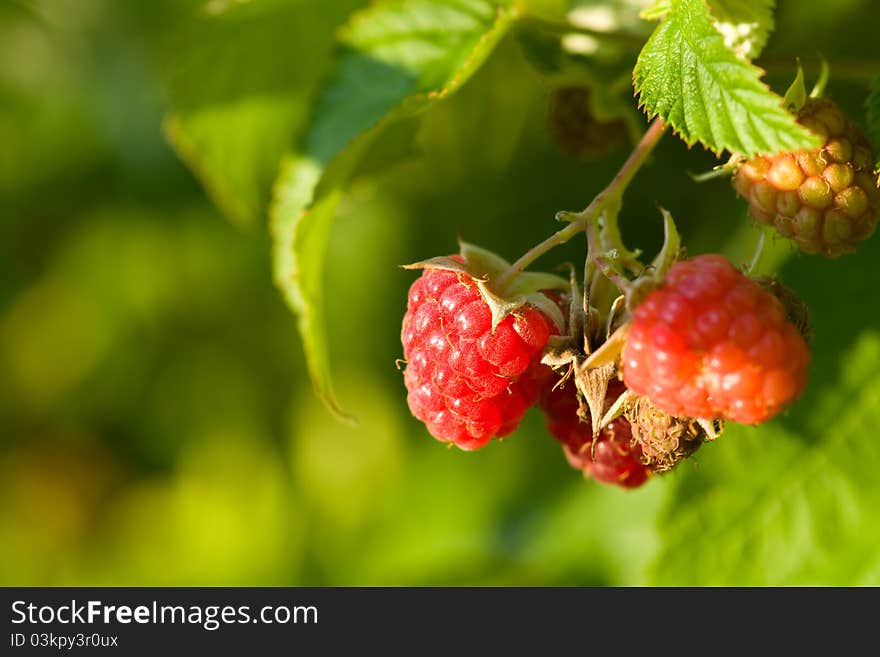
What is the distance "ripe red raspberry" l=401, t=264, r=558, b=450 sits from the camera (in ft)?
4.51

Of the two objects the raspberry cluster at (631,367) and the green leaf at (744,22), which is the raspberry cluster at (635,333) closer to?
the raspberry cluster at (631,367)

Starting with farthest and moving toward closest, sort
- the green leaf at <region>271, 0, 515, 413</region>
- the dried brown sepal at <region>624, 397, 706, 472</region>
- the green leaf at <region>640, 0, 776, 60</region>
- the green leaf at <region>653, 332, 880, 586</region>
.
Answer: the green leaf at <region>653, 332, 880, 586</region> < the green leaf at <region>271, 0, 515, 413</region> < the green leaf at <region>640, 0, 776, 60</region> < the dried brown sepal at <region>624, 397, 706, 472</region>

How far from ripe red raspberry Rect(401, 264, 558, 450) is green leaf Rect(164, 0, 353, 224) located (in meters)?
0.78

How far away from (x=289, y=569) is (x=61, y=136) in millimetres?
1432

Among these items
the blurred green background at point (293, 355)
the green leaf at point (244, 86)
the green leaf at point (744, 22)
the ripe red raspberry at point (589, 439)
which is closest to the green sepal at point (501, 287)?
the ripe red raspberry at point (589, 439)

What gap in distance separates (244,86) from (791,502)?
4.30ft

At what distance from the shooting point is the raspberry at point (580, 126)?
69.3 inches

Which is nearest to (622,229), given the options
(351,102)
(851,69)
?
(851,69)

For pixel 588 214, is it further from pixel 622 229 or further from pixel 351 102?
pixel 622 229

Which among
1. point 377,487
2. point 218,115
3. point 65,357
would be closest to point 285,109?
point 218,115

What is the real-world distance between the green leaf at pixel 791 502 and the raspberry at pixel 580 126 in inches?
21.8

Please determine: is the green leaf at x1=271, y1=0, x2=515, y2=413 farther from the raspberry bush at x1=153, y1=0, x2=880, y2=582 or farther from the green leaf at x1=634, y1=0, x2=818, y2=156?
the green leaf at x1=634, y1=0, x2=818, y2=156

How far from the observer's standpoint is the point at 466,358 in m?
1.40

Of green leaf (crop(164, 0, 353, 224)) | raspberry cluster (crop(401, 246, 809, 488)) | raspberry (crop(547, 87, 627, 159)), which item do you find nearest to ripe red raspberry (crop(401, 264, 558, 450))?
raspberry cluster (crop(401, 246, 809, 488))
